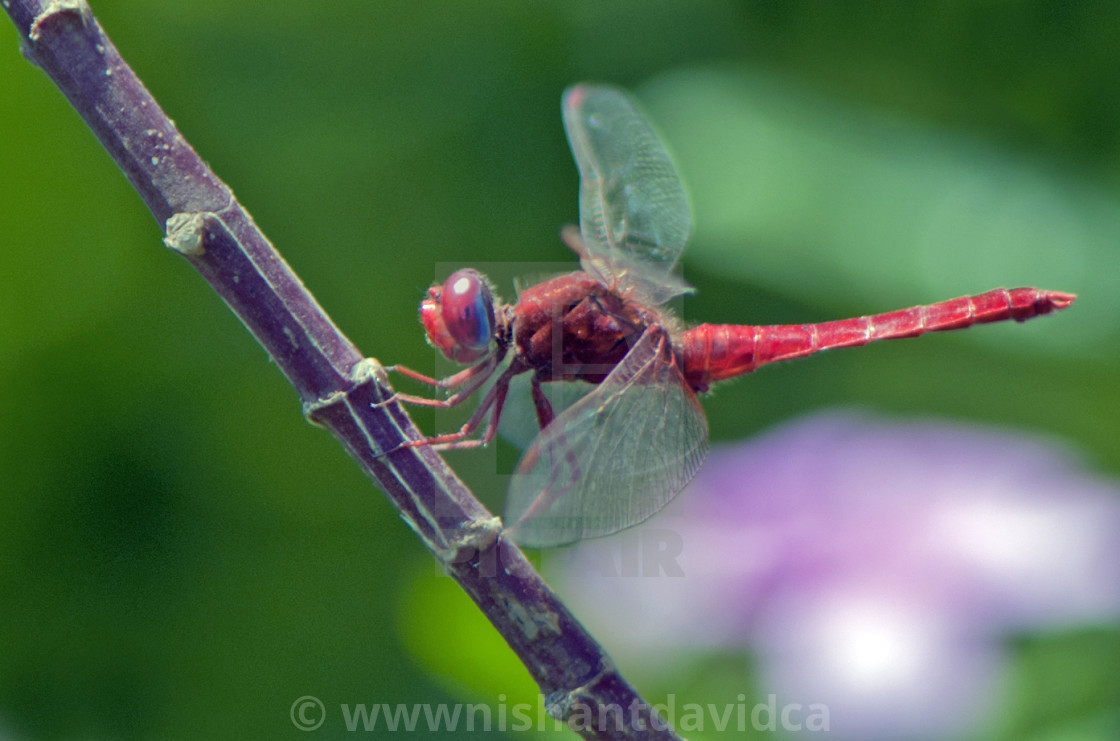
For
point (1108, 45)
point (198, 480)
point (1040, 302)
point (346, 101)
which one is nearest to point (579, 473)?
point (1040, 302)

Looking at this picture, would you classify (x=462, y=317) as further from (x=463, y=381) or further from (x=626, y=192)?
(x=626, y=192)

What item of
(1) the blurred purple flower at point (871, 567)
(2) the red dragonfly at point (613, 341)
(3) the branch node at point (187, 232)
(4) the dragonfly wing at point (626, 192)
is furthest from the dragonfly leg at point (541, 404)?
(3) the branch node at point (187, 232)

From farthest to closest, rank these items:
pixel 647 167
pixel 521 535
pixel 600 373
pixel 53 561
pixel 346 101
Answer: pixel 346 101 < pixel 53 561 < pixel 647 167 < pixel 600 373 < pixel 521 535

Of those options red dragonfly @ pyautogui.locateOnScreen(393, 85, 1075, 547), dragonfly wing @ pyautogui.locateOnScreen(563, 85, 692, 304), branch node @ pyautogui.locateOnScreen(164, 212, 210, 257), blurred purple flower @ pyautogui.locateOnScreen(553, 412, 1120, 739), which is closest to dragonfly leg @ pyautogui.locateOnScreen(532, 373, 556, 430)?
red dragonfly @ pyautogui.locateOnScreen(393, 85, 1075, 547)

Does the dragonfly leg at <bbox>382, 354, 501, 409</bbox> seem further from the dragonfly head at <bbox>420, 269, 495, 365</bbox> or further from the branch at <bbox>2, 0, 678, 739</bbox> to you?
the branch at <bbox>2, 0, 678, 739</bbox>

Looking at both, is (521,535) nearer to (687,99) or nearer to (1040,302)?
(1040,302)

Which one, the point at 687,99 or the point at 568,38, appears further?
the point at 568,38

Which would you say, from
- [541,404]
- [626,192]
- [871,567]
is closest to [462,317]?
[541,404]
